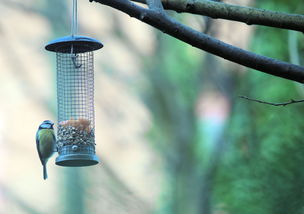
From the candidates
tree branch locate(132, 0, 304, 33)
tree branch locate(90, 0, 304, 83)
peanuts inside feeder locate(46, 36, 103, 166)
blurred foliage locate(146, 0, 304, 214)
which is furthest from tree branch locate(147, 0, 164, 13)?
blurred foliage locate(146, 0, 304, 214)

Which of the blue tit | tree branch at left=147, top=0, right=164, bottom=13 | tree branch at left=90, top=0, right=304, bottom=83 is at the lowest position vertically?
the blue tit

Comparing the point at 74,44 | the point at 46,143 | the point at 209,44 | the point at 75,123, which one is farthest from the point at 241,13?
the point at 46,143

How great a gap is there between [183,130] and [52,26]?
2.12 m

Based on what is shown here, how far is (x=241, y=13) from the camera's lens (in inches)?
99.7

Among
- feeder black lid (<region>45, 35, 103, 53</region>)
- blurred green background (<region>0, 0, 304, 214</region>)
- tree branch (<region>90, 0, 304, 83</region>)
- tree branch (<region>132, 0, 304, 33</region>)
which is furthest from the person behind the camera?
blurred green background (<region>0, 0, 304, 214</region>)

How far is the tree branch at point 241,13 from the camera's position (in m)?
2.49

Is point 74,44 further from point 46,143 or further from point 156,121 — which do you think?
point 156,121

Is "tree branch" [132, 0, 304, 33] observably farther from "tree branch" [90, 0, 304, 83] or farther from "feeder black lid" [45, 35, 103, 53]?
"feeder black lid" [45, 35, 103, 53]

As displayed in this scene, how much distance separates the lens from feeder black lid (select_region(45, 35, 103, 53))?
4.27m

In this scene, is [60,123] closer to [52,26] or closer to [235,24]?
[235,24]

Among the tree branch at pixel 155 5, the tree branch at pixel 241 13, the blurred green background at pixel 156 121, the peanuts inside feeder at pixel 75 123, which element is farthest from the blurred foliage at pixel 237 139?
the tree branch at pixel 155 5

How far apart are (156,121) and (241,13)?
707 centimetres

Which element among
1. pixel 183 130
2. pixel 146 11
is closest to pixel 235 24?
pixel 183 130

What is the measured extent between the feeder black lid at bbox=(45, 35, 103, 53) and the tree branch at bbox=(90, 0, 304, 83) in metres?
1.97
